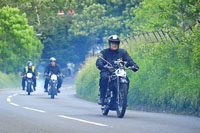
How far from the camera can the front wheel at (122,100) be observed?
13172 mm

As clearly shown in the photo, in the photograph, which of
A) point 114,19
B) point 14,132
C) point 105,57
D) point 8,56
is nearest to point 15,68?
point 8,56

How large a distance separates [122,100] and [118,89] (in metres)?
0.33

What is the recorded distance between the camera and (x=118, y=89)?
13.5 m

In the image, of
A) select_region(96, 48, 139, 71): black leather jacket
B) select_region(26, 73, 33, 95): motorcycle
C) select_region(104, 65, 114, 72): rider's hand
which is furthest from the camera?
select_region(26, 73, 33, 95): motorcycle

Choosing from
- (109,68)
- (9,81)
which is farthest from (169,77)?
(9,81)

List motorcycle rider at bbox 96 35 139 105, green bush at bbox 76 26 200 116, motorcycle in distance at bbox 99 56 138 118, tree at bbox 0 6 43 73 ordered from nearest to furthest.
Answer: motorcycle in distance at bbox 99 56 138 118 → motorcycle rider at bbox 96 35 139 105 → green bush at bbox 76 26 200 116 → tree at bbox 0 6 43 73

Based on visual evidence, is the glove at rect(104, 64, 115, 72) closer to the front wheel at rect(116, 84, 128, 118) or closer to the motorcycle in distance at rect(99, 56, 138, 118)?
the motorcycle in distance at rect(99, 56, 138, 118)

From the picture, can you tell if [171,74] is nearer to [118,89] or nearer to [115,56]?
[115,56]

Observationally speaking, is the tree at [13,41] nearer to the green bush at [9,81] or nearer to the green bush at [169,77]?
the green bush at [9,81]

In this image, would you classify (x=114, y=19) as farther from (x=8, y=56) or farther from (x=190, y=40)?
(x=190, y=40)

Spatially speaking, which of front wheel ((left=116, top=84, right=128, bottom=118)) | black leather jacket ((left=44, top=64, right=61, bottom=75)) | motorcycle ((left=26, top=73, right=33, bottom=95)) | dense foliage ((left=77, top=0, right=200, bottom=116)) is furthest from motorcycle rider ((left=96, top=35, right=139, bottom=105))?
motorcycle ((left=26, top=73, right=33, bottom=95))

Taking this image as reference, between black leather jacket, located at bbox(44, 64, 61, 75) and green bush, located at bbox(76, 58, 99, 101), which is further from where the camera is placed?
green bush, located at bbox(76, 58, 99, 101)

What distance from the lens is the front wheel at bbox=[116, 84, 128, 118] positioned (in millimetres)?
13172

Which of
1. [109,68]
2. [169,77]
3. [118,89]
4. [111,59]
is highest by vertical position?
[111,59]
